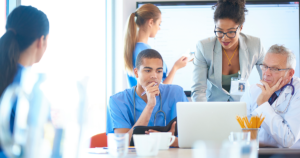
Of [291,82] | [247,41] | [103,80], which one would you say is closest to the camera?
[291,82]

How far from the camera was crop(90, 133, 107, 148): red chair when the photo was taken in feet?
5.59

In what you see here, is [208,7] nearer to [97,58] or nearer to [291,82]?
[97,58]

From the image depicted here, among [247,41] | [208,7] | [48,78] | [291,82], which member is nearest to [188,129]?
[48,78]

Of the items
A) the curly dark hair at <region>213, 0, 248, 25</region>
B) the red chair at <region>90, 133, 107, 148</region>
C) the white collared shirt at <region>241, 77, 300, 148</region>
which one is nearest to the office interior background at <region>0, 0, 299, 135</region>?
the red chair at <region>90, 133, 107, 148</region>

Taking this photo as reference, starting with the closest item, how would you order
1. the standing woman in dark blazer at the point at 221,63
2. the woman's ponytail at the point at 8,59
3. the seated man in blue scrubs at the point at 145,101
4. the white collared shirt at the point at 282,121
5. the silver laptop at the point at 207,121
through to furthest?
the woman's ponytail at the point at 8,59 → the silver laptop at the point at 207,121 → the white collared shirt at the point at 282,121 → the seated man in blue scrubs at the point at 145,101 → the standing woman in dark blazer at the point at 221,63

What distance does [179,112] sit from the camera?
128cm

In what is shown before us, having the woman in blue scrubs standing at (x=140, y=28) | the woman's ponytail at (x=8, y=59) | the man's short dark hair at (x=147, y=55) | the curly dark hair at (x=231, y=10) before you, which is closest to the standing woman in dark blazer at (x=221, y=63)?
the curly dark hair at (x=231, y=10)

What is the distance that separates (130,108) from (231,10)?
3.35 feet

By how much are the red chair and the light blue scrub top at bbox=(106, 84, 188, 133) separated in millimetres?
96

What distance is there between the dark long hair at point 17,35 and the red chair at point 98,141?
2.28 feet

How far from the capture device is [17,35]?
47.4 inches

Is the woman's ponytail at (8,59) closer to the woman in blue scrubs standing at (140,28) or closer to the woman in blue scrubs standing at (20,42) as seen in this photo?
the woman in blue scrubs standing at (20,42)

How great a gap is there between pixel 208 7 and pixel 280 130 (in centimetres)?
214

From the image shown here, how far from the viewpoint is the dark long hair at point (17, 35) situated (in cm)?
115
